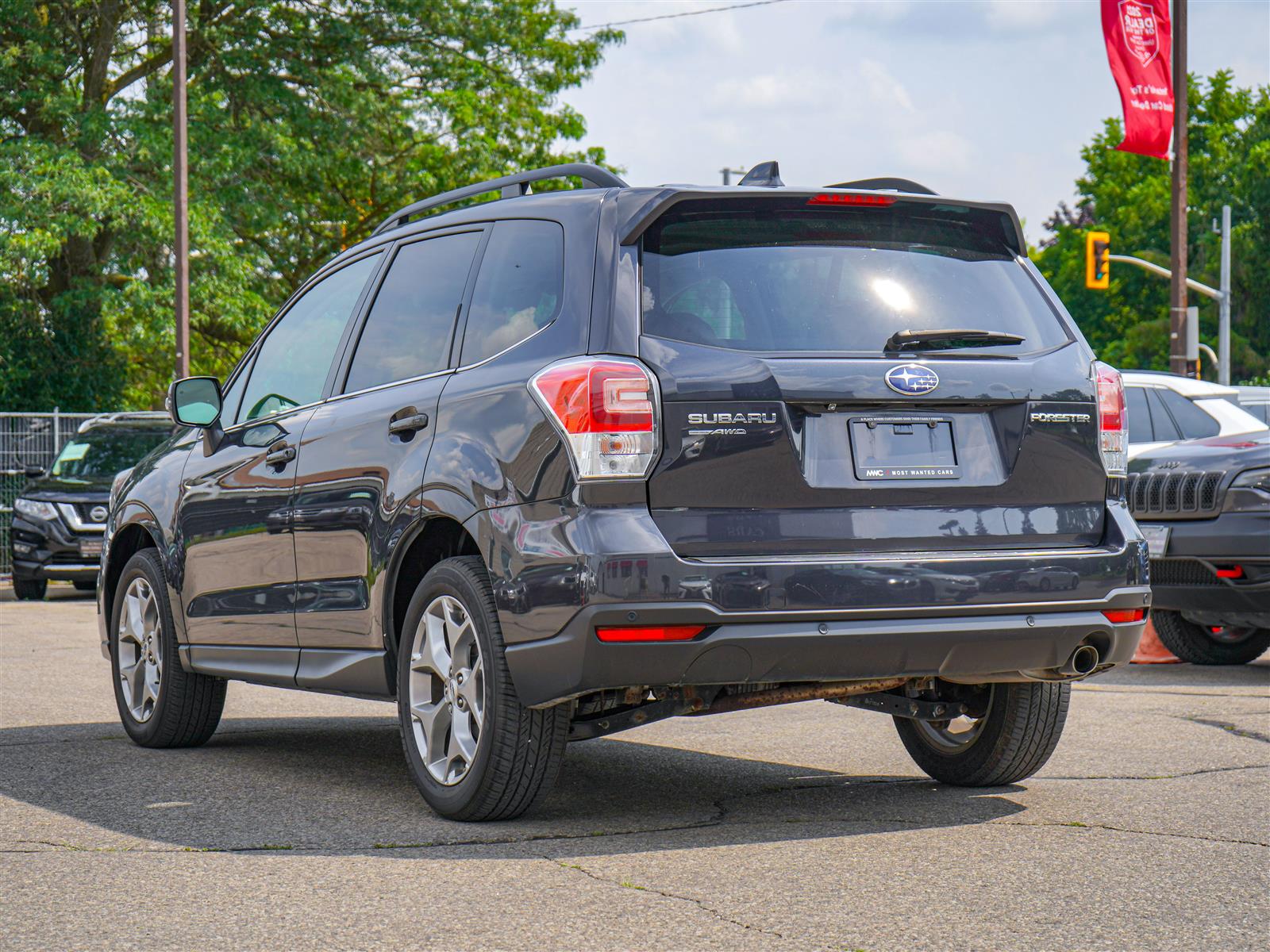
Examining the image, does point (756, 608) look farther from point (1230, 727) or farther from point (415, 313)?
point (1230, 727)

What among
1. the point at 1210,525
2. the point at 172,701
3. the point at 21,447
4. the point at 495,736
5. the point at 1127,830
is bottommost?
the point at 1127,830

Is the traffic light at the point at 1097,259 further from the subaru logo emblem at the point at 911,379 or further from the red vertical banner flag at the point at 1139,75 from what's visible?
the subaru logo emblem at the point at 911,379

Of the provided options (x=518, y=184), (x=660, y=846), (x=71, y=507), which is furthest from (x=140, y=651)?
(x=71, y=507)

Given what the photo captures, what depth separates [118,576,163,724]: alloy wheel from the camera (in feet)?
23.9

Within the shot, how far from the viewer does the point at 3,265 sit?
2428cm

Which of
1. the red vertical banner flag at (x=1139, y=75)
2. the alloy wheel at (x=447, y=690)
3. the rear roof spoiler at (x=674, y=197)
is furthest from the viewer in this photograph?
the red vertical banner flag at (x=1139, y=75)

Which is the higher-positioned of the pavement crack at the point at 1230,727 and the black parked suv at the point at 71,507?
the black parked suv at the point at 71,507

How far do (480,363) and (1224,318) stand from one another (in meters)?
48.2

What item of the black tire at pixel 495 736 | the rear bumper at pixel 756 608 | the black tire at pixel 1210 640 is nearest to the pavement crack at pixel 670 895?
the black tire at pixel 495 736

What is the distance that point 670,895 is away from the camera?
4359 mm

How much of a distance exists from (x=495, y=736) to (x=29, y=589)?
47.1 ft

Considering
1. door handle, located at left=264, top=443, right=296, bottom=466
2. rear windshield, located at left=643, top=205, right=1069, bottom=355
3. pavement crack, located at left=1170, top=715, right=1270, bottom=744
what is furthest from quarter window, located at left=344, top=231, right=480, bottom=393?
pavement crack, located at left=1170, top=715, right=1270, bottom=744

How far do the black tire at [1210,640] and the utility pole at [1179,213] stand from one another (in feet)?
37.1

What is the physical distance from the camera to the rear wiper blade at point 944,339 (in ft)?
16.9
